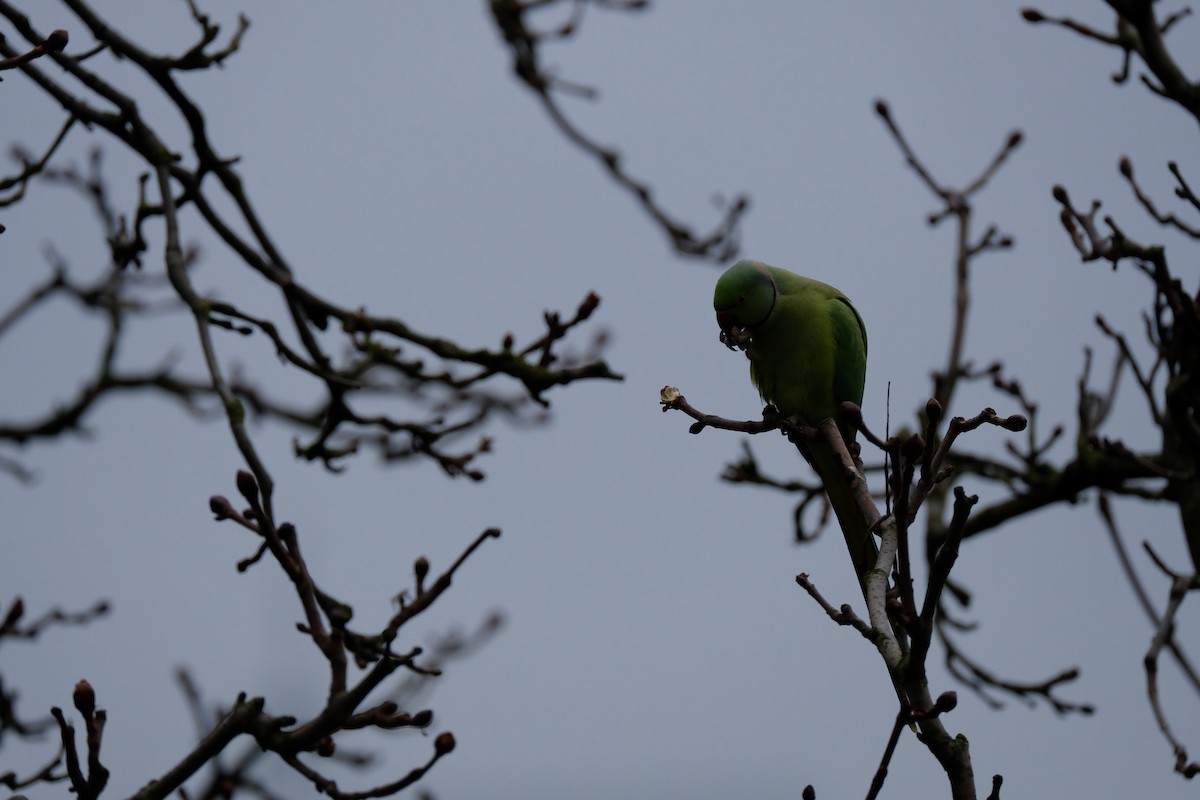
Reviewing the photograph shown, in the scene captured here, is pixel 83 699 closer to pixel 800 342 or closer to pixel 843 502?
pixel 843 502

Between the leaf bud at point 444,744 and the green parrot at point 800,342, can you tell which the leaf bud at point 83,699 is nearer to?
the leaf bud at point 444,744

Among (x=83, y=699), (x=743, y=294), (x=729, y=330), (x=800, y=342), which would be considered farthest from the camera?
(x=800, y=342)

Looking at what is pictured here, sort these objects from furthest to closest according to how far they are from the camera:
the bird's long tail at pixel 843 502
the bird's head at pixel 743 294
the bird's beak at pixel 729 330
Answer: the bird's head at pixel 743 294
the bird's beak at pixel 729 330
the bird's long tail at pixel 843 502

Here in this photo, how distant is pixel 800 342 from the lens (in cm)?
A: 404

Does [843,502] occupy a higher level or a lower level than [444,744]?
higher

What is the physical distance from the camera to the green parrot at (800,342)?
12.6 ft

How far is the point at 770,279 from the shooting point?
3982 millimetres

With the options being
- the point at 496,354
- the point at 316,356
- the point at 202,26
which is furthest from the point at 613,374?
the point at 202,26

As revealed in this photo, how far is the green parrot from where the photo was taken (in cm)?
385

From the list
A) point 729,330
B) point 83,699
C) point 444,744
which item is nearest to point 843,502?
point 729,330

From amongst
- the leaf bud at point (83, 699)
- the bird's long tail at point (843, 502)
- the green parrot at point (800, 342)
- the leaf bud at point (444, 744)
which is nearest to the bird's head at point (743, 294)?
the green parrot at point (800, 342)

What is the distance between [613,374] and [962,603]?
10.6 ft

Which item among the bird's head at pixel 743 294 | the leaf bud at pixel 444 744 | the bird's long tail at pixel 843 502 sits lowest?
the leaf bud at pixel 444 744

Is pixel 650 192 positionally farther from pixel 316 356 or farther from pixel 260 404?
pixel 260 404
